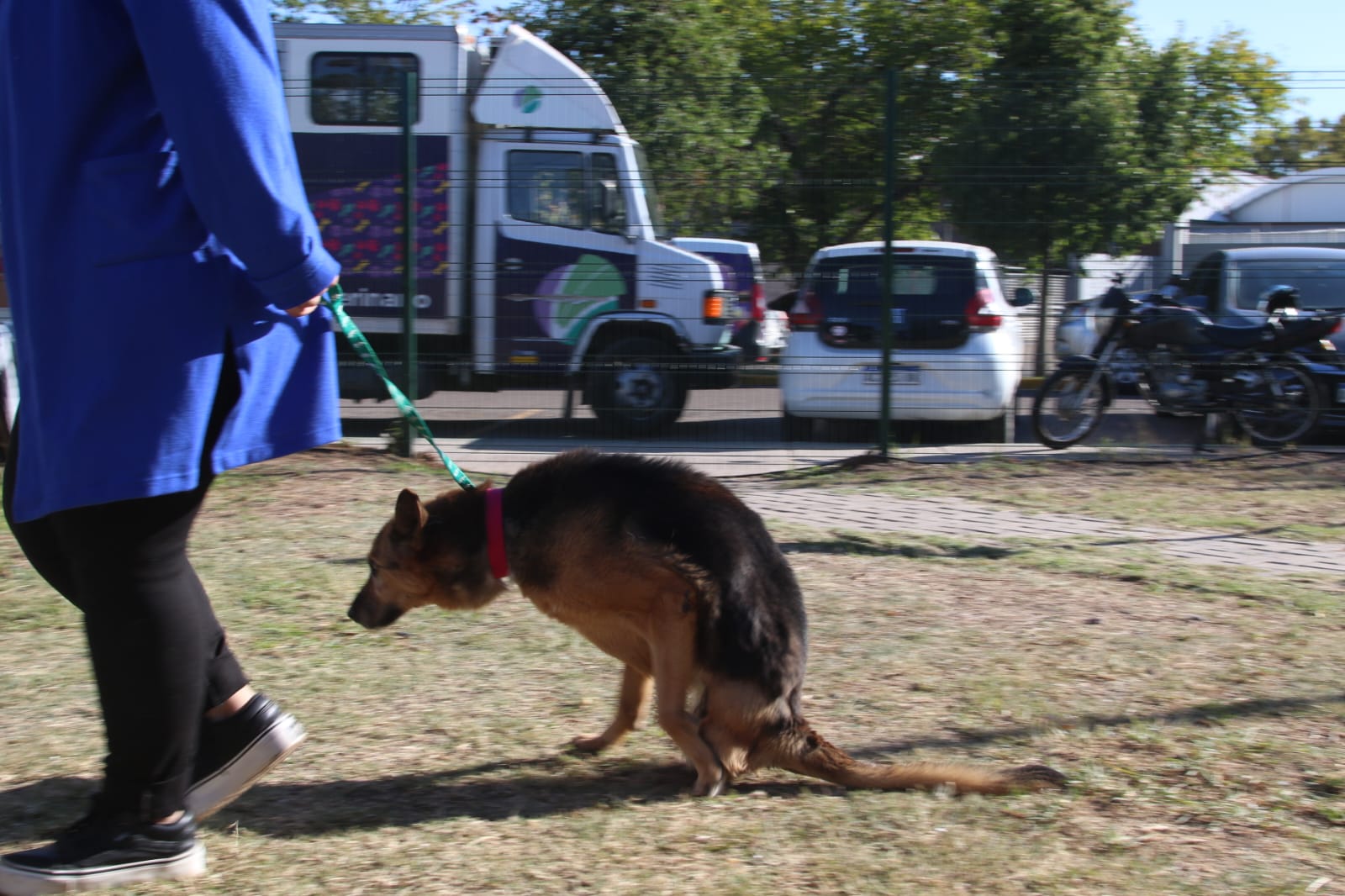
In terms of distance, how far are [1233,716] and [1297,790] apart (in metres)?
0.55

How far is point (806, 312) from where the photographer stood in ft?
32.2

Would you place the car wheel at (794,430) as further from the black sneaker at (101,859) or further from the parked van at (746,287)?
the black sneaker at (101,859)

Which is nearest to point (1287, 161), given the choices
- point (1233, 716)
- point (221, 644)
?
point (1233, 716)

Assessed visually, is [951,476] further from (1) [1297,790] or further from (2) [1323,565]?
(1) [1297,790]

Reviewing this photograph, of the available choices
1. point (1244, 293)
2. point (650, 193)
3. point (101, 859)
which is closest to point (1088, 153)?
point (1244, 293)

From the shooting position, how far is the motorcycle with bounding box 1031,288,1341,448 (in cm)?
987

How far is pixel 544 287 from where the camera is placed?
34.7 feet

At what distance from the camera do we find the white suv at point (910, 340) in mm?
9297

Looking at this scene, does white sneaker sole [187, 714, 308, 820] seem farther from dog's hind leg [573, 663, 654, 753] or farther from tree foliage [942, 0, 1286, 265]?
tree foliage [942, 0, 1286, 265]

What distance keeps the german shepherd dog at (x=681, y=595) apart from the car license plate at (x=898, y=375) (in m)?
5.95

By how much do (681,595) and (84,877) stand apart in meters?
1.50

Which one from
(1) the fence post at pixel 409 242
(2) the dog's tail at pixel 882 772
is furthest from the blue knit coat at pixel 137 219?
(1) the fence post at pixel 409 242

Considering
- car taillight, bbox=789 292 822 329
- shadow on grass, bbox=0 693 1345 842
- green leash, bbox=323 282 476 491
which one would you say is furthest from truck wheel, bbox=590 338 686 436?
shadow on grass, bbox=0 693 1345 842

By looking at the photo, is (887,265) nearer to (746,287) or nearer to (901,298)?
(901,298)
